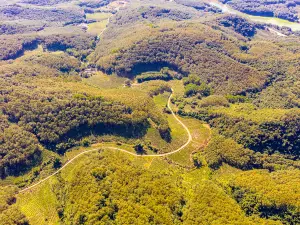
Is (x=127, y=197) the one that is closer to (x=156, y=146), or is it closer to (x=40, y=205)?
(x=40, y=205)

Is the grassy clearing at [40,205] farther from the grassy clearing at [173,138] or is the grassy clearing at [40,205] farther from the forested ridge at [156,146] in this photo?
the grassy clearing at [173,138]

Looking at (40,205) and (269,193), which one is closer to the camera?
(269,193)

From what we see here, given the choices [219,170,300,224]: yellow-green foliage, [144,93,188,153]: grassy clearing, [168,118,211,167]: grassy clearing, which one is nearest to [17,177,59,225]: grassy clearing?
[144,93,188,153]: grassy clearing

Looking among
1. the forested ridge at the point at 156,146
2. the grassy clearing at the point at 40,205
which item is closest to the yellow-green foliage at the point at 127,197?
the grassy clearing at the point at 40,205

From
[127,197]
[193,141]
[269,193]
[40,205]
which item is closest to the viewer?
[127,197]

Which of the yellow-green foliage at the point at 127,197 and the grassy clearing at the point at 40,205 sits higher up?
the yellow-green foliage at the point at 127,197

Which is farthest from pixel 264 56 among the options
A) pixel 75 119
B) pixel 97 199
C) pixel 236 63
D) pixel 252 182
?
pixel 97 199

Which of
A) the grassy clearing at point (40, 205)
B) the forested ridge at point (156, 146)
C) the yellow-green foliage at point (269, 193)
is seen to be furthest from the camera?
the grassy clearing at point (40, 205)

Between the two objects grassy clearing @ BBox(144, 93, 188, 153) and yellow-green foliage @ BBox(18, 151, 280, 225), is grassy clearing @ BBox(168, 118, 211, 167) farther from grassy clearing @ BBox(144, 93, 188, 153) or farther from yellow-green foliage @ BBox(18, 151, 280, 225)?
yellow-green foliage @ BBox(18, 151, 280, 225)

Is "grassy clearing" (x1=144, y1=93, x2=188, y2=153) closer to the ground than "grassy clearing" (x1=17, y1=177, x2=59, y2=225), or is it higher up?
higher up

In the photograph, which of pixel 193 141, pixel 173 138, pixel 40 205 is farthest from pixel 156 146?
pixel 40 205

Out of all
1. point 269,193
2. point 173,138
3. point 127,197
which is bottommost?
point 127,197
